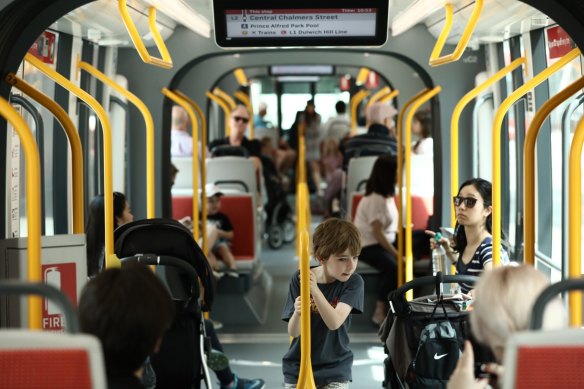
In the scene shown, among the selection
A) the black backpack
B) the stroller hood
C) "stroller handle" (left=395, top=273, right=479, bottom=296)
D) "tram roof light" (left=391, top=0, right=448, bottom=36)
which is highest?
"tram roof light" (left=391, top=0, right=448, bottom=36)

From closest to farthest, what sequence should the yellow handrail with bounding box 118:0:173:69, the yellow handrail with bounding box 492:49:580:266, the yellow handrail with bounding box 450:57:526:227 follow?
the yellow handrail with bounding box 118:0:173:69 → the yellow handrail with bounding box 492:49:580:266 → the yellow handrail with bounding box 450:57:526:227

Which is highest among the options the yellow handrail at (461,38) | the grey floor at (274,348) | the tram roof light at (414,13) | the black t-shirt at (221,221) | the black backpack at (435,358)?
the tram roof light at (414,13)

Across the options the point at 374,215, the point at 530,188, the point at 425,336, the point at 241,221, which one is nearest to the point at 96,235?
the point at 425,336

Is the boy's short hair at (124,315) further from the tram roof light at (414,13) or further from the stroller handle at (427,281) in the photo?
the tram roof light at (414,13)

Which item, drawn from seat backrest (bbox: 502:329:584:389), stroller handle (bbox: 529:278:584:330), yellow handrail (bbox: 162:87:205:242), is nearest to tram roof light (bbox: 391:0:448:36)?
yellow handrail (bbox: 162:87:205:242)

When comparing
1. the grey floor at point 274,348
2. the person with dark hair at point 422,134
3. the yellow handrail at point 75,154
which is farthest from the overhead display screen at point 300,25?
the person with dark hair at point 422,134

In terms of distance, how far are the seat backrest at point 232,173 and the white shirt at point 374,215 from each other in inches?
71.5

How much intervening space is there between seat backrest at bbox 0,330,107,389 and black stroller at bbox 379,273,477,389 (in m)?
→ 1.73

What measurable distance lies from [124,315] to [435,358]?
172 centimetres

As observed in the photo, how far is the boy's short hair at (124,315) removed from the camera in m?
2.43

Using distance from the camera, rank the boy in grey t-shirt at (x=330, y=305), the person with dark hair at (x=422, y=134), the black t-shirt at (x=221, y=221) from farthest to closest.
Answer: the person with dark hair at (x=422, y=134) → the black t-shirt at (x=221, y=221) → the boy in grey t-shirt at (x=330, y=305)

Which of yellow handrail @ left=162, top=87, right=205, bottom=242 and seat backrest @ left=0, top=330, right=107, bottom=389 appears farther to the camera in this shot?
yellow handrail @ left=162, top=87, right=205, bottom=242

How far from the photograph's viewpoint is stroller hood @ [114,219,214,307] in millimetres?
4934

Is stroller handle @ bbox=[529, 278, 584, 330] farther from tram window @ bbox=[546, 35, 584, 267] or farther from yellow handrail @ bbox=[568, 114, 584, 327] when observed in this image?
tram window @ bbox=[546, 35, 584, 267]
